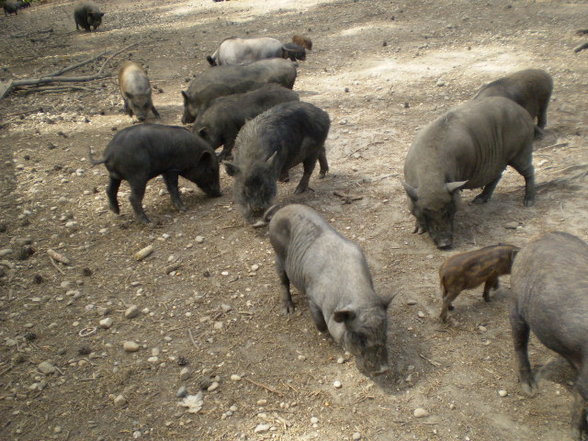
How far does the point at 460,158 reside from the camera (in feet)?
19.6

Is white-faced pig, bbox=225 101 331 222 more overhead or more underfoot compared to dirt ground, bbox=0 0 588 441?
more overhead

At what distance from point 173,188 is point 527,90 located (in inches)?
231

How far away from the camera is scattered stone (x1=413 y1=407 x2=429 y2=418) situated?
382 cm

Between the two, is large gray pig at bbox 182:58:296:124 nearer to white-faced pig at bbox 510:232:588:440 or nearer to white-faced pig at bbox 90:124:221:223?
white-faced pig at bbox 90:124:221:223

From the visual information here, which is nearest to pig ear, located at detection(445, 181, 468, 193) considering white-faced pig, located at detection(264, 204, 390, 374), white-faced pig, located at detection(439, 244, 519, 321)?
white-faced pig, located at detection(439, 244, 519, 321)

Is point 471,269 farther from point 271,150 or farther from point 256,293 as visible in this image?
point 271,150

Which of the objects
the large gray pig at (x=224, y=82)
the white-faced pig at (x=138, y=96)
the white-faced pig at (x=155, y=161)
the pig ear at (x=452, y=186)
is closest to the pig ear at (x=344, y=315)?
the pig ear at (x=452, y=186)

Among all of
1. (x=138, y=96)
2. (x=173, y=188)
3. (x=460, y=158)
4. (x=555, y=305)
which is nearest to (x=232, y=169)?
(x=173, y=188)

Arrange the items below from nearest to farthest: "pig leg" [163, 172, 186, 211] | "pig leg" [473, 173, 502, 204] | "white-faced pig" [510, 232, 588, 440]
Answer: "white-faced pig" [510, 232, 588, 440] → "pig leg" [473, 173, 502, 204] → "pig leg" [163, 172, 186, 211]

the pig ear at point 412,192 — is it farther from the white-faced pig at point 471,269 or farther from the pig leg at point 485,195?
the pig leg at point 485,195

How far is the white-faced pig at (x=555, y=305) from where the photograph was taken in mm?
3131

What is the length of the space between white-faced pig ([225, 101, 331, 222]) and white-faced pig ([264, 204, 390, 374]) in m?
1.36

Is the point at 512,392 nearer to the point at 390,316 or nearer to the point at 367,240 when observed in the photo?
the point at 390,316

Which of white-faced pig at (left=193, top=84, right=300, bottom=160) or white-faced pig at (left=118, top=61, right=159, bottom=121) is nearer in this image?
white-faced pig at (left=193, top=84, right=300, bottom=160)
